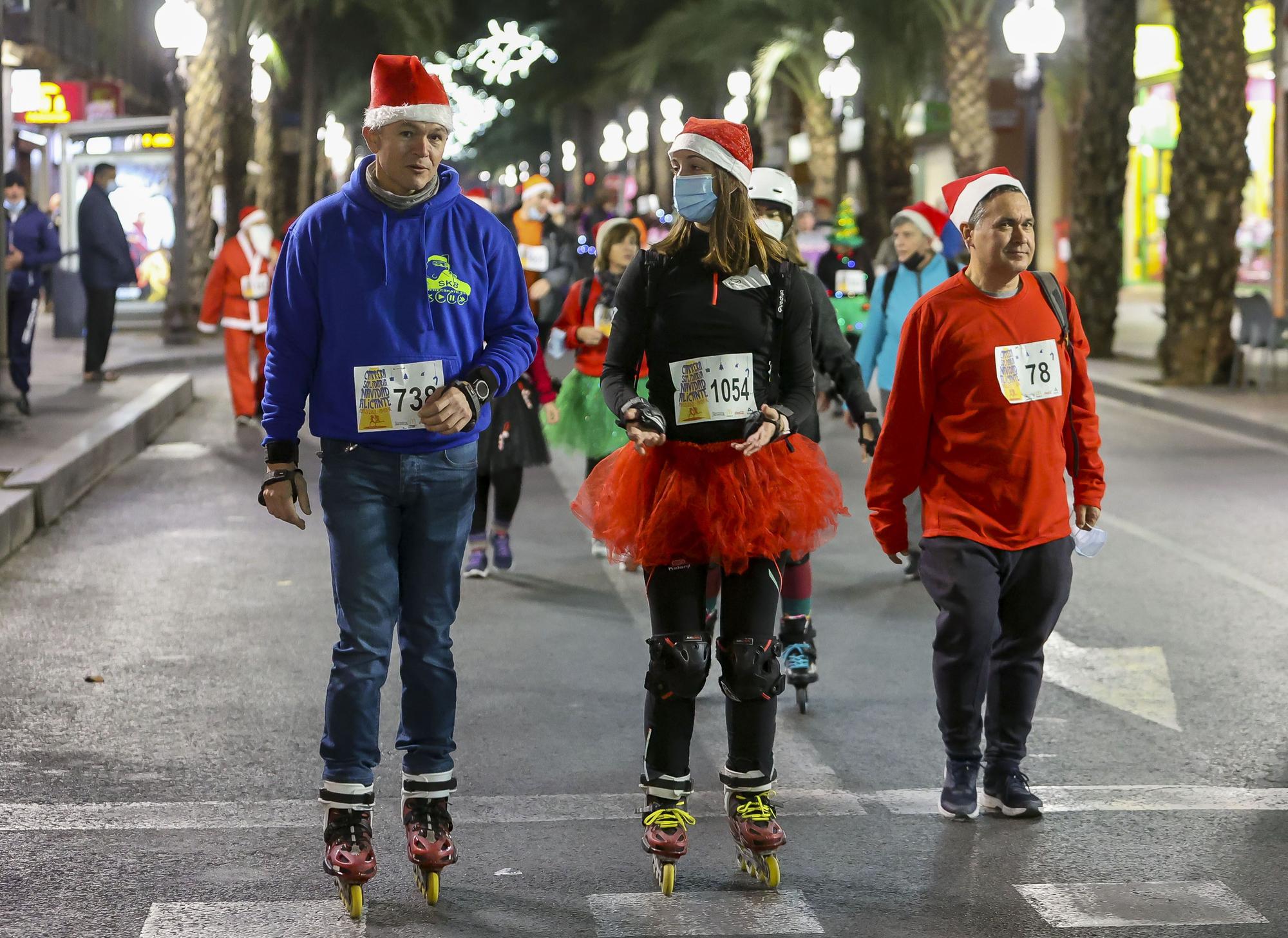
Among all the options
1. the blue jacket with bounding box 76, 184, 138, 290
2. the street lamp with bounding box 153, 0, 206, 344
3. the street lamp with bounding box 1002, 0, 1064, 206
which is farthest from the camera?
the street lamp with bounding box 153, 0, 206, 344

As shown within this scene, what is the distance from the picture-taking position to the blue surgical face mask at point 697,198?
5.00 meters

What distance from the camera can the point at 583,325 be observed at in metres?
9.80

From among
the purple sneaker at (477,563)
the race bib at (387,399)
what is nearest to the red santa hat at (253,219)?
the purple sneaker at (477,563)

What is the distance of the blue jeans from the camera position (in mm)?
4699

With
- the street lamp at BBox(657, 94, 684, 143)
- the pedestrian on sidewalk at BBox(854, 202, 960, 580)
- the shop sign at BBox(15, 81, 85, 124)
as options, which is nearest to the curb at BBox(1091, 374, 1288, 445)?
the pedestrian on sidewalk at BBox(854, 202, 960, 580)

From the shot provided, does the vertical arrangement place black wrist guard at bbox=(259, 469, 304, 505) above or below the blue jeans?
above

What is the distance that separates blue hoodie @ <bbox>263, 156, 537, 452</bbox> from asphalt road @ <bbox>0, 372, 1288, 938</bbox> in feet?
3.86

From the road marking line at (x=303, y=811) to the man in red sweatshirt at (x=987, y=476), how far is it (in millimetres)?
440

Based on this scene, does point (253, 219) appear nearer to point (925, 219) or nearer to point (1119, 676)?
point (925, 219)

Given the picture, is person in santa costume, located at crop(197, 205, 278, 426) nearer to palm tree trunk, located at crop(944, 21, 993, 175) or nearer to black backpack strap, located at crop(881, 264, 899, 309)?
black backpack strap, located at crop(881, 264, 899, 309)

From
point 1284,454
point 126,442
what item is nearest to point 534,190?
point 126,442

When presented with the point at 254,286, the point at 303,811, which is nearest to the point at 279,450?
the point at 303,811

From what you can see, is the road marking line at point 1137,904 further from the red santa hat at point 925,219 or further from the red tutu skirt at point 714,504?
the red santa hat at point 925,219

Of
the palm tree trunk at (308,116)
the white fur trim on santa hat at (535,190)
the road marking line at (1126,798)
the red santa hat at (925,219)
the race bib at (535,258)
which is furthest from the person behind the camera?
the palm tree trunk at (308,116)
